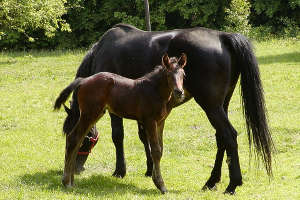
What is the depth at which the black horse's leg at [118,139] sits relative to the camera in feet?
25.5

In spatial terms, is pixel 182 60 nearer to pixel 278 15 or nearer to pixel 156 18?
pixel 156 18

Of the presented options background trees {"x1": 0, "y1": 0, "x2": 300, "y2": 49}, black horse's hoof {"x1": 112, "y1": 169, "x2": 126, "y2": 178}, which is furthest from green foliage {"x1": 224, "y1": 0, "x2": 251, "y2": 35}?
black horse's hoof {"x1": 112, "y1": 169, "x2": 126, "y2": 178}

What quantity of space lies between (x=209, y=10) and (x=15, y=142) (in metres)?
21.4

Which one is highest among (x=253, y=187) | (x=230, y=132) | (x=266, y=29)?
Result: (x=230, y=132)

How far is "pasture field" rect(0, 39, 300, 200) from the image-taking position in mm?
6992

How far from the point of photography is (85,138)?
7.64 metres

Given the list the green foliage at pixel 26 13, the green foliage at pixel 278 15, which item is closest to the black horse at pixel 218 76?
the green foliage at pixel 26 13

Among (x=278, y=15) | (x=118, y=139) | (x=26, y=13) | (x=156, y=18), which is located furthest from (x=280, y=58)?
(x=118, y=139)

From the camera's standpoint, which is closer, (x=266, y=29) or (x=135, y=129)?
(x=135, y=129)

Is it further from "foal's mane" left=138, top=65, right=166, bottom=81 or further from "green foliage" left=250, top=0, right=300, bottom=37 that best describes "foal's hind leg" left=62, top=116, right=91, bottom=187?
"green foliage" left=250, top=0, right=300, bottom=37

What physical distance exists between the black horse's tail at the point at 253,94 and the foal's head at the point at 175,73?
0.91 m

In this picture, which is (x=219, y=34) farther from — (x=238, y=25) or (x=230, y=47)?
(x=238, y=25)

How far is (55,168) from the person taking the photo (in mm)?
8289

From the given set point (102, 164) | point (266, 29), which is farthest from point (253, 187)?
point (266, 29)
